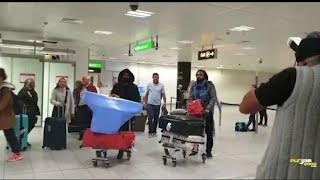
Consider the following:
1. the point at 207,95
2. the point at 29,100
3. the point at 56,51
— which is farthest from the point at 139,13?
the point at 56,51

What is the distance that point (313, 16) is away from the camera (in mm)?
6555

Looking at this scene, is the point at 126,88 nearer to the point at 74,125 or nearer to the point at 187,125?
the point at 187,125

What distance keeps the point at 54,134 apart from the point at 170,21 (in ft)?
11.1

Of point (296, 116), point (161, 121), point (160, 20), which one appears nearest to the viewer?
point (296, 116)

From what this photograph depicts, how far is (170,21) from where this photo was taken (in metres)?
7.45

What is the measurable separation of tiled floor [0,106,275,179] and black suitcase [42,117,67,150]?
19 cm

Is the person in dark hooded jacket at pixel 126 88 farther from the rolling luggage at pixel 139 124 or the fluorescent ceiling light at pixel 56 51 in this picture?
the fluorescent ceiling light at pixel 56 51

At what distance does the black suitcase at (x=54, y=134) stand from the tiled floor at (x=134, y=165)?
19 centimetres

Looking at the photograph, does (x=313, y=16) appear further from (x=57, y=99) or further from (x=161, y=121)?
(x=57, y=99)

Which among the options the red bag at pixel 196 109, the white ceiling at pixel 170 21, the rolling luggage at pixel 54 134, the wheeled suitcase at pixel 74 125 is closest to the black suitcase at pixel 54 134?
the rolling luggage at pixel 54 134

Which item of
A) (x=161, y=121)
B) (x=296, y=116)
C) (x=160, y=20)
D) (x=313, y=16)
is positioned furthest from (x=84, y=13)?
(x=296, y=116)

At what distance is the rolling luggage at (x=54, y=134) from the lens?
621 cm

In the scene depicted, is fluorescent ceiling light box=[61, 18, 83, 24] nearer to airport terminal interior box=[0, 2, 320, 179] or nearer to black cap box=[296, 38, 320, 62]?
airport terminal interior box=[0, 2, 320, 179]

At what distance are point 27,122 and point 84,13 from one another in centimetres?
242
